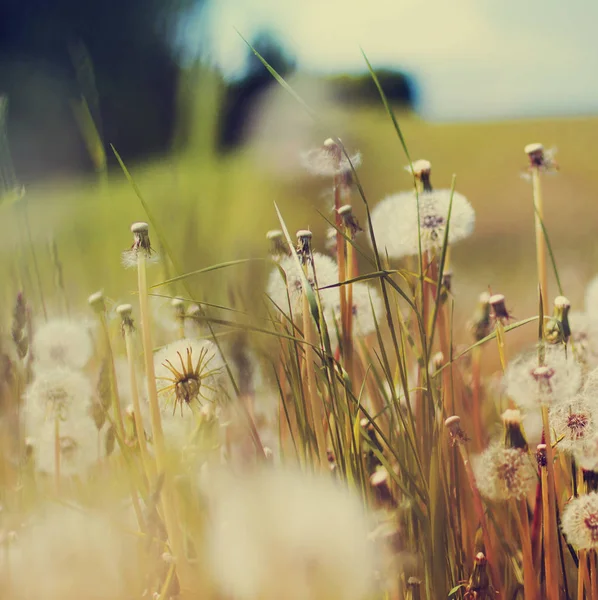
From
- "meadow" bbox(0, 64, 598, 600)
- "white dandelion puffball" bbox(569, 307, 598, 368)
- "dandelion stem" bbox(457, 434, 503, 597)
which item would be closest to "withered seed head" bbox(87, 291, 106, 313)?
"meadow" bbox(0, 64, 598, 600)

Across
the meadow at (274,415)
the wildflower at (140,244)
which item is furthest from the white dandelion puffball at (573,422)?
the wildflower at (140,244)

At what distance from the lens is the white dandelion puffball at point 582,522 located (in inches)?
12.5

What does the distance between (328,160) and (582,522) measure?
229 mm

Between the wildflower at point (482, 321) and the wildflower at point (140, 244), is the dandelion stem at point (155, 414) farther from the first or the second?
the wildflower at point (482, 321)

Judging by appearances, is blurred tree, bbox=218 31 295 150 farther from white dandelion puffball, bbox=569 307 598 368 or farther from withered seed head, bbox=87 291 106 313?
white dandelion puffball, bbox=569 307 598 368

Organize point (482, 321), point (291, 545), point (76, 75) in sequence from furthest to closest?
point (76, 75)
point (482, 321)
point (291, 545)

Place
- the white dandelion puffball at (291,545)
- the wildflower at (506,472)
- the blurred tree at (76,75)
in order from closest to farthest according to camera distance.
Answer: the white dandelion puffball at (291,545), the wildflower at (506,472), the blurred tree at (76,75)

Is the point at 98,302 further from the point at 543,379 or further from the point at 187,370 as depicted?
the point at 543,379

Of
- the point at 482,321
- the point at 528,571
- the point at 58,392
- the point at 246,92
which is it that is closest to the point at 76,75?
the point at 246,92

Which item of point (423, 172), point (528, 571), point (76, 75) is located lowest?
point (528, 571)

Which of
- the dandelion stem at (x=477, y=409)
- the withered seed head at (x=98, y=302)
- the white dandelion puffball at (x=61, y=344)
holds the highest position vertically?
the withered seed head at (x=98, y=302)

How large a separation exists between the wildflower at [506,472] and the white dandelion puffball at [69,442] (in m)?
0.26

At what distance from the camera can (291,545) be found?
0.78 feet

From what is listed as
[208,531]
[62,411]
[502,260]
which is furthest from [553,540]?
[502,260]
